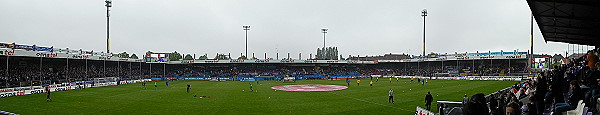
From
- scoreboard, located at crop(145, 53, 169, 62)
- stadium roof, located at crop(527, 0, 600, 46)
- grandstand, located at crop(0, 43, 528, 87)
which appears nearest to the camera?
stadium roof, located at crop(527, 0, 600, 46)

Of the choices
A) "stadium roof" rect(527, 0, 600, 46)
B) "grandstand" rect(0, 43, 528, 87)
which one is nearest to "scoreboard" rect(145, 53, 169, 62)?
"grandstand" rect(0, 43, 528, 87)

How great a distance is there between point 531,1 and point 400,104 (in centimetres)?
1236

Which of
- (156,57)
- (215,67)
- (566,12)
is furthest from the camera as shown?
(215,67)

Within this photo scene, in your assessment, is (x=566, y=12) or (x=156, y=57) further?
(x=156, y=57)

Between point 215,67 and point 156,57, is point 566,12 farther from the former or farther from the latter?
point 215,67

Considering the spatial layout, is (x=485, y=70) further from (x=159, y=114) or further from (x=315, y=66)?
(x=159, y=114)

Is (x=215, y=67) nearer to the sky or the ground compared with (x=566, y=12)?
nearer to the ground

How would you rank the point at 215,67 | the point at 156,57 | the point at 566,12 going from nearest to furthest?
the point at 566,12 < the point at 156,57 < the point at 215,67

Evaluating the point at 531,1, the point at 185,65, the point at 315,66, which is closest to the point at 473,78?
the point at 315,66

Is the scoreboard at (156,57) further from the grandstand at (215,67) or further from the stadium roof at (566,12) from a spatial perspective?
the stadium roof at (566,12)

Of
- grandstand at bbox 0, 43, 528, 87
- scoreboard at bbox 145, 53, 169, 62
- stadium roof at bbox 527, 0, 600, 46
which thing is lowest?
grandstand at bbox 0, 43, 528, 87

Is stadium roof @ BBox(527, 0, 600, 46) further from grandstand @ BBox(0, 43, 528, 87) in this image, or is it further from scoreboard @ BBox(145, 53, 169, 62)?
scoreboard @ BBox(145, 53, 169, 62)

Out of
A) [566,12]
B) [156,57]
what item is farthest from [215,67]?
[566,12]

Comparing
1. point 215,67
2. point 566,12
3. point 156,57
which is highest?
point 566,12
